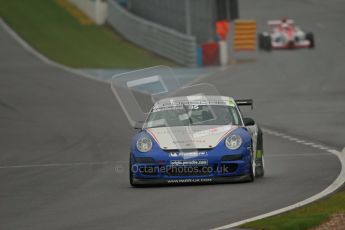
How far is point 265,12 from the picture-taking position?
61.5 metres

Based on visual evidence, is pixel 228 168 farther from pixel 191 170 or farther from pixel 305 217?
pixel 305 217

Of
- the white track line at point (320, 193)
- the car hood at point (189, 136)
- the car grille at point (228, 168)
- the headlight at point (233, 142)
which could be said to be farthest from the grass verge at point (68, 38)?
the car grille at point (228, 168)

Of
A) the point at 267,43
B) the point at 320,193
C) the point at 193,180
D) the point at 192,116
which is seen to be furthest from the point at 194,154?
the point at 267,43

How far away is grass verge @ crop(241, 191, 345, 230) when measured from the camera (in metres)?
9.77

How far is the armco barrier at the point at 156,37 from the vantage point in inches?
1700

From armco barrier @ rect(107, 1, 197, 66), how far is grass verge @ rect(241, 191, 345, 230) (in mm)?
31293

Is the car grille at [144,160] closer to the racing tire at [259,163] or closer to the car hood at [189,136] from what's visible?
the car hood at [189,136]

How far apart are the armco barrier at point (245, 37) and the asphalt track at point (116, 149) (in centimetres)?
232

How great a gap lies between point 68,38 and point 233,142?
34598mm

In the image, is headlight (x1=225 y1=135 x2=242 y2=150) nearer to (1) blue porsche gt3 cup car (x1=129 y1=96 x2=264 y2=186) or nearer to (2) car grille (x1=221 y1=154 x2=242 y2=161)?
(1) blue porsche gt3 cup car (x1=129 y1=96 x2=264 y2=186)

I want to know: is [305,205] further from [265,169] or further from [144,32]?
[144,32]

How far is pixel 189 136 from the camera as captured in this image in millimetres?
14812

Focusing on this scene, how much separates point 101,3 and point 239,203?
4228 centimetres

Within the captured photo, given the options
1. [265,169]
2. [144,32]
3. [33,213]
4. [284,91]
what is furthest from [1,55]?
[33,213]
